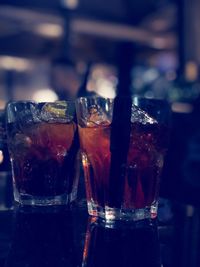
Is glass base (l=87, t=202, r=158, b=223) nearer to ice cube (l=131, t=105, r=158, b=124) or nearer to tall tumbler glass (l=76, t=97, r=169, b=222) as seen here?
tall tumbler glass (l=76, t=97, r=169, b=222)

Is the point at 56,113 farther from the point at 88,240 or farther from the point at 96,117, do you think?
the point at 88,240

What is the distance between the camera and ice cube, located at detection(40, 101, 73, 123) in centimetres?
73

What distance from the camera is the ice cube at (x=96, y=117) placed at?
0.65m

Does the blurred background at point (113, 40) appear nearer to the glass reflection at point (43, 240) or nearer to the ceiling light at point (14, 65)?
the ceiling light at point (14, 65)

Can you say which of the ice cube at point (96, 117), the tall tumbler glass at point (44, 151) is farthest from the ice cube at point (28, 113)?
the ice cube at point (96, 117)

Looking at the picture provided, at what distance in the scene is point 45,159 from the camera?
29.4 inches

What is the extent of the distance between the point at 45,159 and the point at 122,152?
0.17m

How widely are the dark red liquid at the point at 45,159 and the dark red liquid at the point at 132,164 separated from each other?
0.04m

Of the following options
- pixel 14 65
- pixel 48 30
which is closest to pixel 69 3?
pixel 48 30

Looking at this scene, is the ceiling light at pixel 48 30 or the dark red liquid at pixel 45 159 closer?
the dark red liquid at pixel 45 159

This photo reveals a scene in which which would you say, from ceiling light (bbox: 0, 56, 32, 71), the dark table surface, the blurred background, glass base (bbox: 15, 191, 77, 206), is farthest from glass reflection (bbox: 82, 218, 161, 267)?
ceiling light (bbox: 0, 56, 32, 71)

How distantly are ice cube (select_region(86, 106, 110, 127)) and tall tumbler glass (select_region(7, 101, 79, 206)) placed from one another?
58 mm

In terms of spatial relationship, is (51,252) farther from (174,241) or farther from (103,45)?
(103,45)

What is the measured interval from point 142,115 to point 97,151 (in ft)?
0.29
